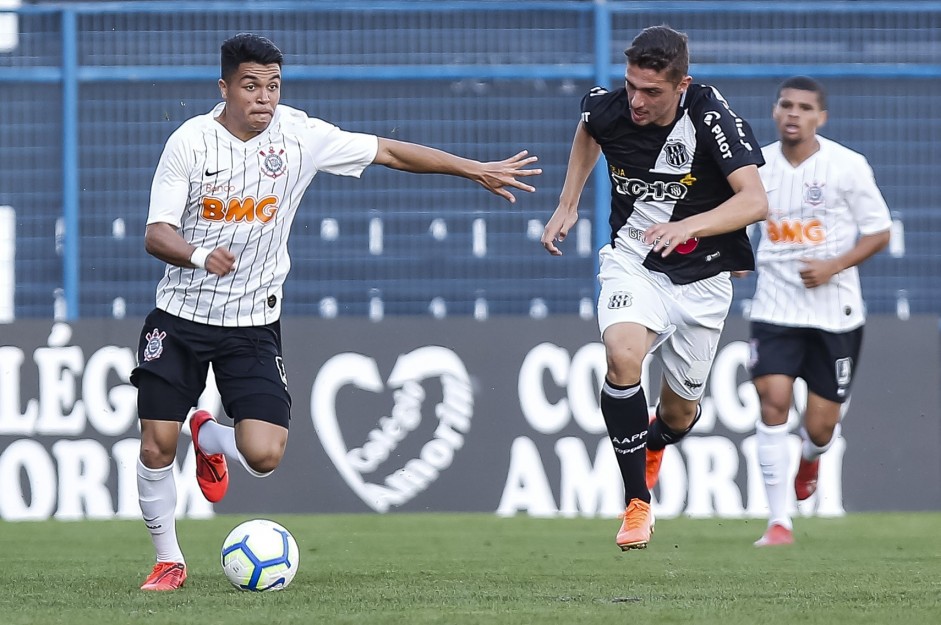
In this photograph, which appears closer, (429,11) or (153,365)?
(153,365)

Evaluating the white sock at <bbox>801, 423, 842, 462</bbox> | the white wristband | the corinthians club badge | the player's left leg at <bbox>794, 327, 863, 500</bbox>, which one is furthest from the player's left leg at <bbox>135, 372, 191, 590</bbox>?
the white sock at <bbox>801, 423, 842, 462</bbox>

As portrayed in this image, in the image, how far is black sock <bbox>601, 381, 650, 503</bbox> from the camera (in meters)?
6.80

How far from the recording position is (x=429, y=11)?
10992 mm

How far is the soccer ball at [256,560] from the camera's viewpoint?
20.1ft

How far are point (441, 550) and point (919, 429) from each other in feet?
12.8

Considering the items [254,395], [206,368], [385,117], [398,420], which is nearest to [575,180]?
[254,395]

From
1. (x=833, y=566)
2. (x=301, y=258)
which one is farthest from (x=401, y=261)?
(x=833, y=566)

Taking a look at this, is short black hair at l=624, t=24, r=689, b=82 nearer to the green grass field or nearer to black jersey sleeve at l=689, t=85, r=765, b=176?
black jersey sleeve at l=689, t=85, r=765, b=176

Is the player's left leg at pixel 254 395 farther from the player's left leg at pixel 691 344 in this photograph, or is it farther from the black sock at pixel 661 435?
the black sock at pixel 661 435

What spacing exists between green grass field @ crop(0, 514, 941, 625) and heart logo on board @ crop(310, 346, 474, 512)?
29cm

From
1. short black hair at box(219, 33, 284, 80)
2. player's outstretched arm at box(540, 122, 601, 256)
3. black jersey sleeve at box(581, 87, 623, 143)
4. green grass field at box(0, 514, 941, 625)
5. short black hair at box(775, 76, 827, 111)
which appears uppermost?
short black hair at box(775, 76, 827, 111)

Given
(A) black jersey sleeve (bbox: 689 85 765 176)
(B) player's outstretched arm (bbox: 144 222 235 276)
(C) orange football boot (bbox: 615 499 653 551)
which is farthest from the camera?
(A) black jersey sleeve (bbox: 689 85 765 176)

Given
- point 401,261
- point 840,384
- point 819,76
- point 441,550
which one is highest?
point 819,76

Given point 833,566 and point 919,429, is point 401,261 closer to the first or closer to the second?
point 919,429
